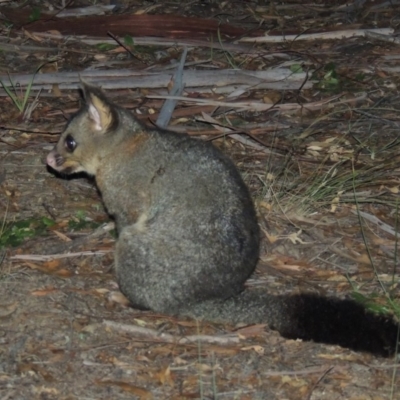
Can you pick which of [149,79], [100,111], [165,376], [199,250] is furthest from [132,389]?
[149,79]

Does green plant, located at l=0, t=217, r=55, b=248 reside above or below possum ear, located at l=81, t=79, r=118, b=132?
below

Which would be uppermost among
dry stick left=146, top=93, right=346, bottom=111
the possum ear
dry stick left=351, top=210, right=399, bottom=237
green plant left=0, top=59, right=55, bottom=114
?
the possum ear

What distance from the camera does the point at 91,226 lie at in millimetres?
8086

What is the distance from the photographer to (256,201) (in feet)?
27.3

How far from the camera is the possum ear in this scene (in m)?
7.30

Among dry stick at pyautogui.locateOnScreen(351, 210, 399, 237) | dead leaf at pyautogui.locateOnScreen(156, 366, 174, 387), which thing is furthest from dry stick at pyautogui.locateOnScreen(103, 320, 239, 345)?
dry stick at pyautogui.locateOnScreen(351, 210, 399, 237)

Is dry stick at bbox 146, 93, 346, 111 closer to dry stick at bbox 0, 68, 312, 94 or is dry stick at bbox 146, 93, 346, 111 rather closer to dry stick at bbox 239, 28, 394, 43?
dry stick at bbox 0, 68, 312, 94

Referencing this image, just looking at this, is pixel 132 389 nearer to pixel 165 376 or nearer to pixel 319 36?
pixel 165 376

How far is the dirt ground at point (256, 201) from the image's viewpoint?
6.32 metres

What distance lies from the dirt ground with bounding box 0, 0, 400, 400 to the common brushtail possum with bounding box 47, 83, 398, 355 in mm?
130

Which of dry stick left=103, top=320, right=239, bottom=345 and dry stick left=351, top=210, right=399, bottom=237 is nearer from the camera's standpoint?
dry stick left=103, top=320, right=239, bottom=345

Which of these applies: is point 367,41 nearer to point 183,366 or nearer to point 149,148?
point 149,148

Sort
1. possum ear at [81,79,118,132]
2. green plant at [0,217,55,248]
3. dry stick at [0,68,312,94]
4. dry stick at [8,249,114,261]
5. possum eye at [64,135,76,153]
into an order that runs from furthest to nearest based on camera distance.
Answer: dry stick at [0,68,312,94], green plant at [0,217,55,248], possum eye at [64,135,76,153], dry stick at [8,249,114,261], possum ear at [81,79,118,132]

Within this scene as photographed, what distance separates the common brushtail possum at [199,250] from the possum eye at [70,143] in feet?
1.36
